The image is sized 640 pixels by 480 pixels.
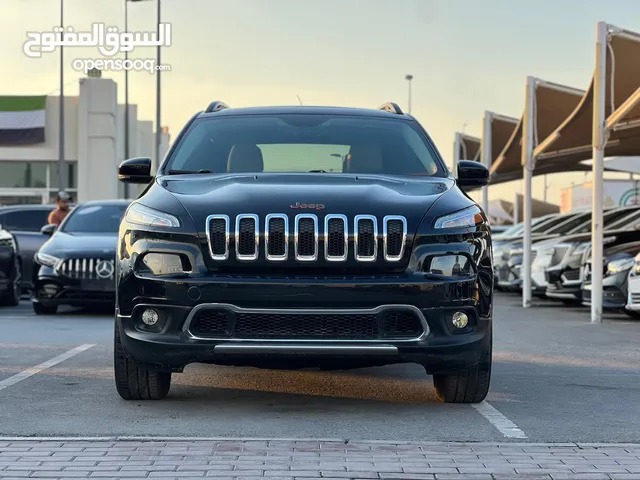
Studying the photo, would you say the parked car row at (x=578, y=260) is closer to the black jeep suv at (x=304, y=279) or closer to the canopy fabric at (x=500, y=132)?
the canopy fabric at (x=500, y=132)

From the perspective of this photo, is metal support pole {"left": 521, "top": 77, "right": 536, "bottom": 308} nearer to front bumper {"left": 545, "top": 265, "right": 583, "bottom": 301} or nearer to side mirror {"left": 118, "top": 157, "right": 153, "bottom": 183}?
front bumper {"left": 545, "top": 265, "right": 583, "bottom": 301}

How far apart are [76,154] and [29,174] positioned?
6.69 feet

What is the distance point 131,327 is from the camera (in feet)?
20.2

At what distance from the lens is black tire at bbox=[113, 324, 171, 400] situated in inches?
255

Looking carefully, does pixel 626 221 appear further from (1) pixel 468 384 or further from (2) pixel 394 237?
(2) pixel 394 237

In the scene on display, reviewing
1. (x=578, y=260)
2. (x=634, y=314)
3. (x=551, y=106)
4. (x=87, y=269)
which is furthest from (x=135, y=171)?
(x=551, y=106)

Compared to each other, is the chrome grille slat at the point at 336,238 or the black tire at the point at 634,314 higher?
the chrome grille slat at the point at 336,238

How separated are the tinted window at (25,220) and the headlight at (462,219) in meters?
13.3

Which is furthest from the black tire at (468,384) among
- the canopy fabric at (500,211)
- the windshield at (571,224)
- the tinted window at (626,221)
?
the canopy fabric at (500,211)

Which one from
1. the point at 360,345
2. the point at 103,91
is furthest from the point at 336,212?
the point at 103,91

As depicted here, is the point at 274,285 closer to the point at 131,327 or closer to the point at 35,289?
the point at 131,327

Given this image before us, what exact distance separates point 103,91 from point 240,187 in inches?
1574

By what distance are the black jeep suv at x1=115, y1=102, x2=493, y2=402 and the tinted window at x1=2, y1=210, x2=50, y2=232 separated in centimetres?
1267

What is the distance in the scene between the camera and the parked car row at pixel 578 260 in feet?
49.8
